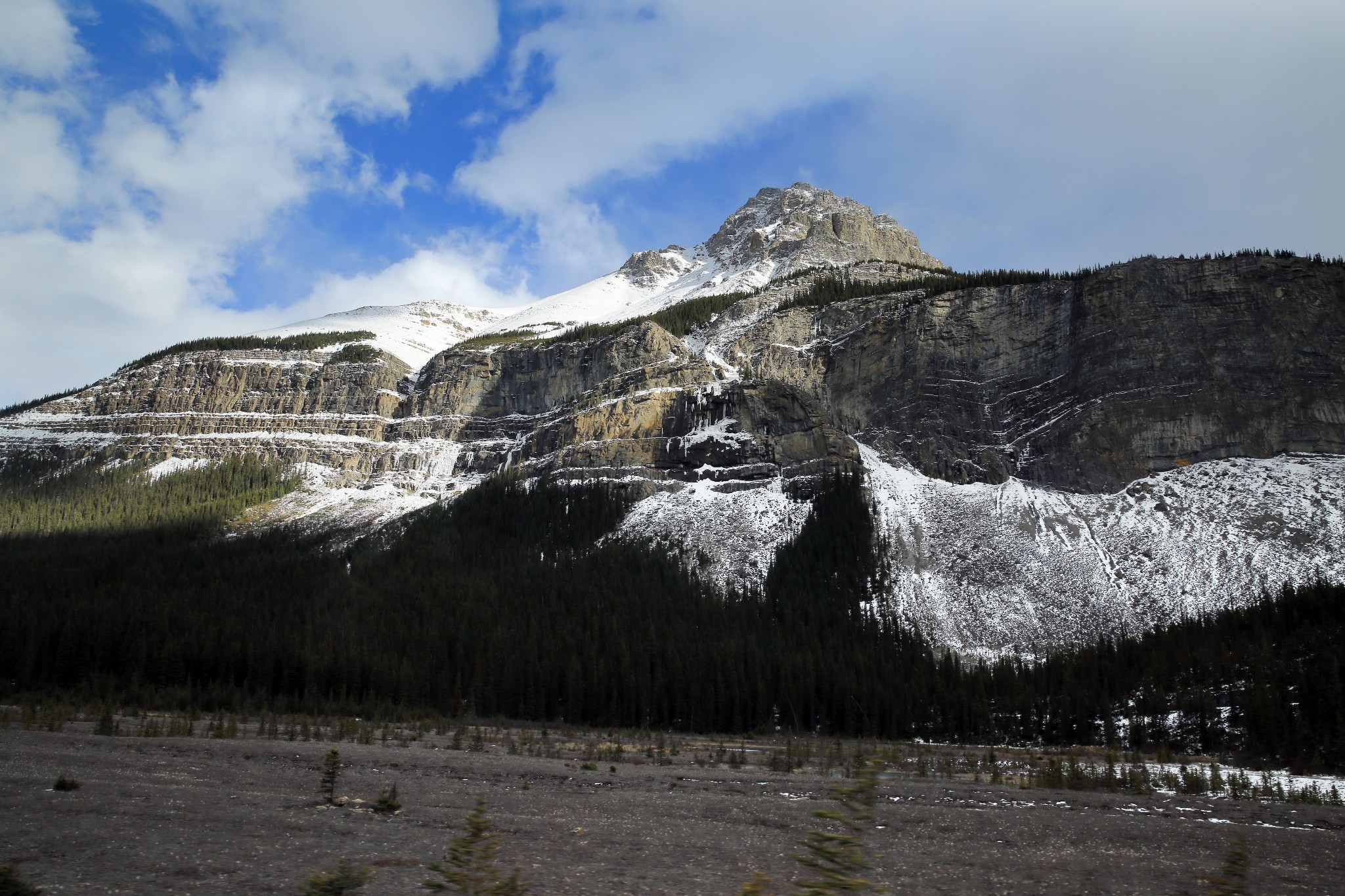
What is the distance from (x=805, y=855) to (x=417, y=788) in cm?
1741

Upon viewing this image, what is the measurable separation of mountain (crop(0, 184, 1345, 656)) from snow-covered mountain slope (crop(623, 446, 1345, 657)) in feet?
1.20

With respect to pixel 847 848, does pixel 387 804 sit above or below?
below

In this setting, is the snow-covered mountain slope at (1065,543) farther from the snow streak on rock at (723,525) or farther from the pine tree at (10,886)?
the pine tree at (10,886)

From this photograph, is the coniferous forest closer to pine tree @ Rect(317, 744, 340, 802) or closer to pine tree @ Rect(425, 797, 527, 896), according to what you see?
pine tree @ Rect(317, 744, 340, 802)

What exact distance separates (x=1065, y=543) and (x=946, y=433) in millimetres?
33549

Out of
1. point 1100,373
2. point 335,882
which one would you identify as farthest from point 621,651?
point 1100,373

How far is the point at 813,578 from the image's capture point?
106 meters

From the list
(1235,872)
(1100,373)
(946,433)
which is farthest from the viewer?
(946,433)

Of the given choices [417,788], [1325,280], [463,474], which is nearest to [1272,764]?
[417,788]

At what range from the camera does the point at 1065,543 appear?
106 m

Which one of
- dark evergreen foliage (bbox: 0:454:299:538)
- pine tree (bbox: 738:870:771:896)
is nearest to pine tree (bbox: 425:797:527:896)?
pine tree (bbox: 738:870:771:896)

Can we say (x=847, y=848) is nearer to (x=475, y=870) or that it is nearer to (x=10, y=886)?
(x=475, y=870)

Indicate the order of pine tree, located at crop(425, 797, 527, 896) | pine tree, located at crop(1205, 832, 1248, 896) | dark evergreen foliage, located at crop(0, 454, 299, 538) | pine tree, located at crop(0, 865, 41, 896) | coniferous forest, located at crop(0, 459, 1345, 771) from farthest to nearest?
dark evergreen foliage, located at crop(0, 454, 299, 538) → coniferous forest, located at crop(0, 459, 1345, 771) → pine tree, located at crop(0, 865, 41, 896) → pine tree, located at crop(425, 797, 527, 896) → pine tree, located at crop(1205, 832, 1248, 896)

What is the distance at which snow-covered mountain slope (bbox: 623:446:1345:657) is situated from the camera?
3583 inches
